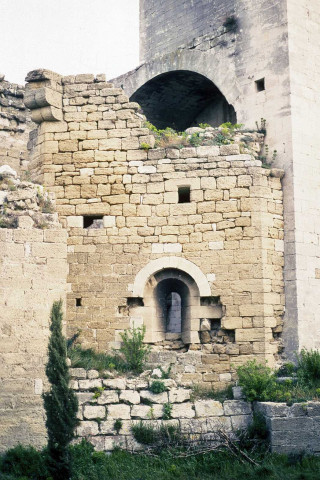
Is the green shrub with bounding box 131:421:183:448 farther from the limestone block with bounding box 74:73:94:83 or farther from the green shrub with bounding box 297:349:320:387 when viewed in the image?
the limestone block with bounding box 74:73:94:83

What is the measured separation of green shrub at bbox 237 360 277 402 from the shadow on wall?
23.0 ft

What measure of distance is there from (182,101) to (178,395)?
922 cm

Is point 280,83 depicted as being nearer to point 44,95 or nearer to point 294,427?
point 44,95

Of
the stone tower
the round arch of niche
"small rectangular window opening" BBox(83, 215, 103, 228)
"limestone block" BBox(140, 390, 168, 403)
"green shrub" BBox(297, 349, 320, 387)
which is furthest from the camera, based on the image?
"small rectangular window opening" BBox(83, 215, 103, 228)

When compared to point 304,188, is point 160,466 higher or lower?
lower

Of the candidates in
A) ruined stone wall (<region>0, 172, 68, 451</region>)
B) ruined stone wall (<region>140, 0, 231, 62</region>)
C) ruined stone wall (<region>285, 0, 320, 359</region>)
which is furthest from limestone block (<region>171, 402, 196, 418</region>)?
ruined stone wall (<region>140, 0, 231, 62</region>)

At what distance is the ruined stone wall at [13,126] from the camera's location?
1705 cm

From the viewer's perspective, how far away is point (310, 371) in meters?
12.8

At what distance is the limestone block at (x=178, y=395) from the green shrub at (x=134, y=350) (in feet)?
2.59

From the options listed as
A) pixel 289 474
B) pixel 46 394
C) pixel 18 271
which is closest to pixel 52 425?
pixel 46 394

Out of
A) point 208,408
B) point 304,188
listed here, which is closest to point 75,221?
point 208,408

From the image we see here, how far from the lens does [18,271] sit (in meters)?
11.9

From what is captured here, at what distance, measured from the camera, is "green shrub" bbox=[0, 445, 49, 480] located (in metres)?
10.7

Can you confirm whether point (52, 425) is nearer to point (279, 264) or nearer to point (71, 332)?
point (71, 332)
